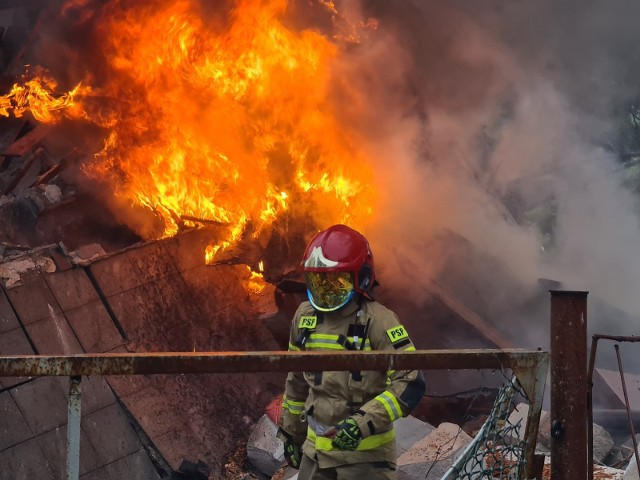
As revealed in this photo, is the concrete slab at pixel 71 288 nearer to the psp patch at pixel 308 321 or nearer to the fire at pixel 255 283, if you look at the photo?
the fire at pixel 255 283

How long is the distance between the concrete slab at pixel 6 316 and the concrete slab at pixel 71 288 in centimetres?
43

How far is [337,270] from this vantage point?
3.78m

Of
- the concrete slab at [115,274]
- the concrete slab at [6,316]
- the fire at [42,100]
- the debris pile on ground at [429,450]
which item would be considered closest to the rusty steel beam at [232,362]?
the debris pile on ground at [429,450]

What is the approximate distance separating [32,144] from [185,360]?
775 centimetres

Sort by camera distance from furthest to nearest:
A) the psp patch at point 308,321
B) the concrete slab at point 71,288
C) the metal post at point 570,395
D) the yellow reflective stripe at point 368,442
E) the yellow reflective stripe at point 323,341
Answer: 1. the concrete slab at point 71,288
2. the psp patch at point 308,321
3. the yellow reflective stripe at point 323,341
4. the yellow reflective stripe at point 368,442
5. the metal post at point 570,395

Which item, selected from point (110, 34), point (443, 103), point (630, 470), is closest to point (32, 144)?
point (110, 34)

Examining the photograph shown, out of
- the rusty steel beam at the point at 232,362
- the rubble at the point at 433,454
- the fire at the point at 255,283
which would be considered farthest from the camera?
the fire at the point at 255,283

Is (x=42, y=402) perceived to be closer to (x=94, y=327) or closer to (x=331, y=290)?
(x=94, y=327)

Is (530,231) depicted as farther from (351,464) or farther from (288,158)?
(351,464)

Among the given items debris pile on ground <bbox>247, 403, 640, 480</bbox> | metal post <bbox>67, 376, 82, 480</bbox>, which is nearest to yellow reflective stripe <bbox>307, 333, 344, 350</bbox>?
metal post <bbox>67, 376, 82, 480</bbox>

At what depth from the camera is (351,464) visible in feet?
11.9

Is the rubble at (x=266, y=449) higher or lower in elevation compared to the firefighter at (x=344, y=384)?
lower

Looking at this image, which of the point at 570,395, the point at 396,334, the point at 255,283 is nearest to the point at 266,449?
the point at 255,283

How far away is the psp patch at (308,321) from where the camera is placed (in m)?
3.82
